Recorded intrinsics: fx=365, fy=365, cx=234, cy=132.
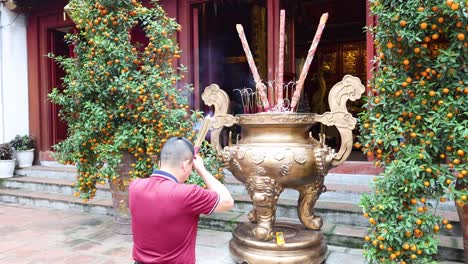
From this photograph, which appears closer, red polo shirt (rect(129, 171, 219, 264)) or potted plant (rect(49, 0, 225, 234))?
red polo shirt (rect(129, 171, 219, 264))

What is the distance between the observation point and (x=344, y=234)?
11.5 feet

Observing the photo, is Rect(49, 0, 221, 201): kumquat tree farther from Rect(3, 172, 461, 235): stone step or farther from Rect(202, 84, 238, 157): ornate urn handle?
Rect(3, 172, 461, 235): stone step

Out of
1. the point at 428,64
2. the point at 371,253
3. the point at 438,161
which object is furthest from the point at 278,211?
the point at 428,64

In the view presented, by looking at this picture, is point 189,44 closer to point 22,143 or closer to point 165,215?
point 22,143

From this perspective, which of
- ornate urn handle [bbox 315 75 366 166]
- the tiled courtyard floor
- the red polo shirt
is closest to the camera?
the red polo shirt

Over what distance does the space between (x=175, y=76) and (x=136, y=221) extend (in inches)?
96.4

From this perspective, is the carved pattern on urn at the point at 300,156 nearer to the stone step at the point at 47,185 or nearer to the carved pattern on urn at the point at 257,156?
the carved pattern on urn at the point at 257,156

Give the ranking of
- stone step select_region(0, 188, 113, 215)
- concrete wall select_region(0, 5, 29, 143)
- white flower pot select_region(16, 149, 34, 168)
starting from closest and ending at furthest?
1. stone step select_region(0, 188, 113, 215)
2. white flower pot select_region(16, 149, 34, 168)
3. concrete wall select_region(0, 5, 29, 143)

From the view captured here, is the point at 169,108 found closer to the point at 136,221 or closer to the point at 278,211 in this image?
the point at 278,211

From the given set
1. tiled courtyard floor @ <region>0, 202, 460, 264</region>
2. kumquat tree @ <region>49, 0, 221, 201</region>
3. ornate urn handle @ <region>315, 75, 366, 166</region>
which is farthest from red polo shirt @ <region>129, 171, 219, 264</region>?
kumquat tree @ <region>49, 0, 221, 201</region>

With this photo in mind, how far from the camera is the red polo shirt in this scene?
1.67 meters

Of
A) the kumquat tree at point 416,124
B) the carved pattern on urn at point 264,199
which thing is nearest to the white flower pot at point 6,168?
the carved pattern on urn at point 264,199

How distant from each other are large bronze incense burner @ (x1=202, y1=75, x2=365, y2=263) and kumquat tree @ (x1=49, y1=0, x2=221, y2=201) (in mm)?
982

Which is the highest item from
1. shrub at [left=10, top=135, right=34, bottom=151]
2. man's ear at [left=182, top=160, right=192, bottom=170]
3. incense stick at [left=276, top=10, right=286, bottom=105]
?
incense stick at [left=276, top=10, right=286, bottom=105]
